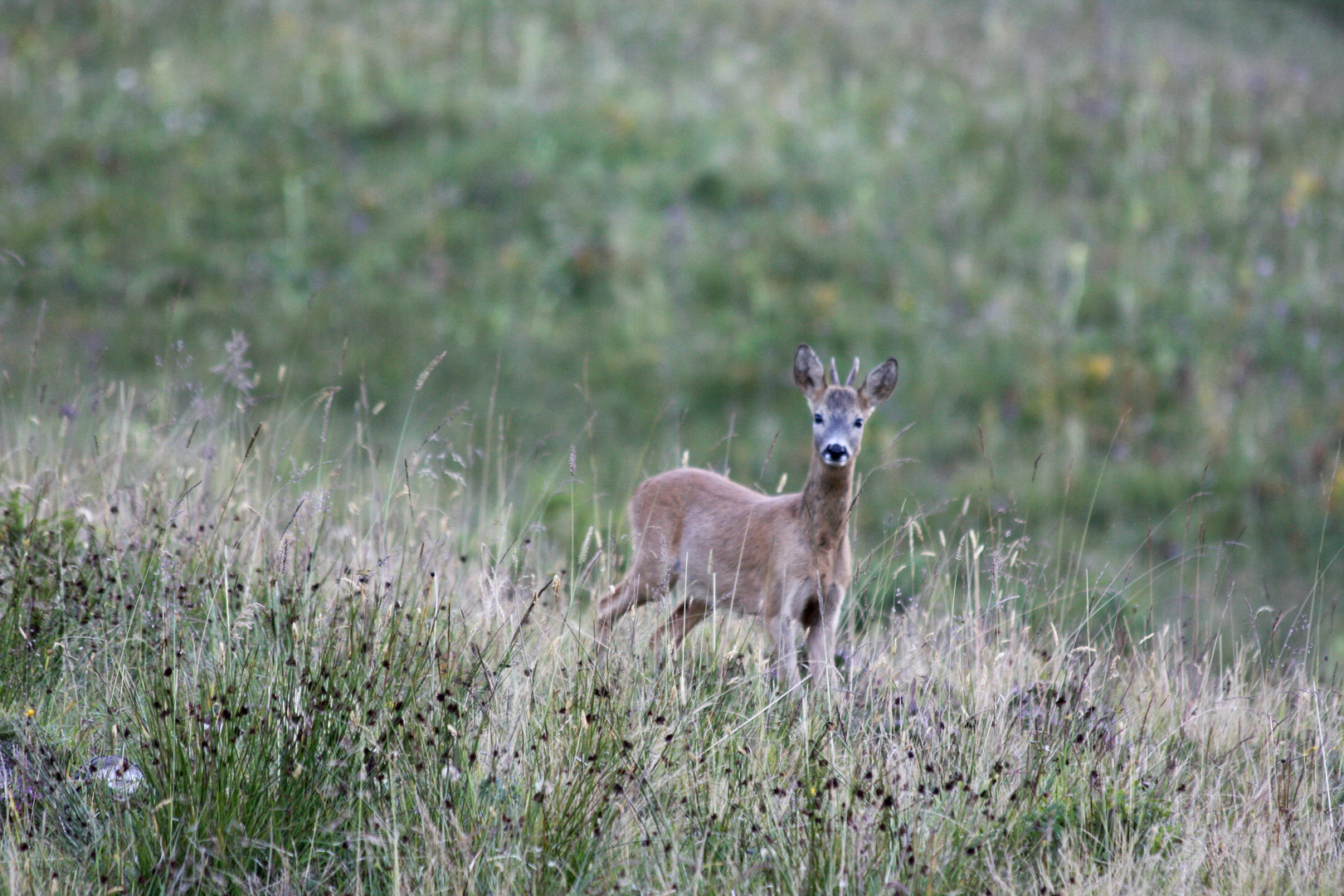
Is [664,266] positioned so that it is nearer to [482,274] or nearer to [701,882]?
[482,274]

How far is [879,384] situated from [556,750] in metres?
2.30

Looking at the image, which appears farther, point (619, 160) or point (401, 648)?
point (619, 160)

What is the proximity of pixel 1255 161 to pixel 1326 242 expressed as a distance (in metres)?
1.63

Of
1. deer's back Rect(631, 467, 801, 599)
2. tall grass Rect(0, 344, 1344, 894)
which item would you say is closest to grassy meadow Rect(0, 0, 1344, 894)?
tall grass Rect(0, 344, 1344, 894)

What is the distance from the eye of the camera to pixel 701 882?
321 cm

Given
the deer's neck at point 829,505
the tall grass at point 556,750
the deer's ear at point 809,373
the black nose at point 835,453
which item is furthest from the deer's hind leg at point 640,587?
the deer's ear at point 809,373

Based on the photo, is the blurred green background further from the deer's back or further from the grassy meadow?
the deer's back

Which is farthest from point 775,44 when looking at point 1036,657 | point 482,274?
point 1036,657

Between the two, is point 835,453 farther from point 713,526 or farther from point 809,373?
point 713,526

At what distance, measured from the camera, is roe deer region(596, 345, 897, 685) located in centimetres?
493

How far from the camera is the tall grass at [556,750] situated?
10.6 ft

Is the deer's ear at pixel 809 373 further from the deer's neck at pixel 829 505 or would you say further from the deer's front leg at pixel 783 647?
the deer's front leg at pixel 783 647

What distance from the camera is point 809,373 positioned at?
16.9ft

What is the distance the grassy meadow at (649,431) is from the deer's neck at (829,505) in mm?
250
